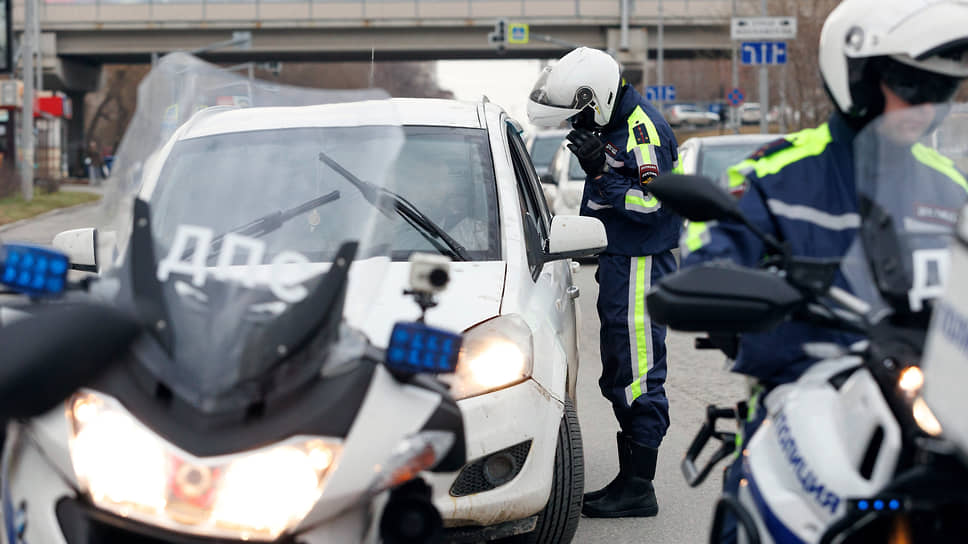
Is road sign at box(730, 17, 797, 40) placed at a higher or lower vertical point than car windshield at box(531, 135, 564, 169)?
higher

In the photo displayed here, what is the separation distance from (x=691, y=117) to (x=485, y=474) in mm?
69743

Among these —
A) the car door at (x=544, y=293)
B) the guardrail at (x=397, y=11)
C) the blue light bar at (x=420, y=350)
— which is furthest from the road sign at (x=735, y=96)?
the blue light bar at (x=420, y=350)

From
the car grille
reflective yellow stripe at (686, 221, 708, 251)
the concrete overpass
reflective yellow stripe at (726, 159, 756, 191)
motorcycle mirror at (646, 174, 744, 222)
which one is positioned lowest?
the car grille

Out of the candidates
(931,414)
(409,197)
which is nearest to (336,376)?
(931,414)

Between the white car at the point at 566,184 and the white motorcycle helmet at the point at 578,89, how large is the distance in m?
10.2

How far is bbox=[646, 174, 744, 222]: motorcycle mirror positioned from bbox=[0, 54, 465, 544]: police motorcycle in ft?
1.65

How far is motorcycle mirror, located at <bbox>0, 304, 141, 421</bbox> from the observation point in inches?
90.9

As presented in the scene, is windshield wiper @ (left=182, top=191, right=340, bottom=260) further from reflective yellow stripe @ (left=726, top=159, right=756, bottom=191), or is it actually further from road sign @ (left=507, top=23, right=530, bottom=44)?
road sign @ (left=507, top=23, right=530, bottom=44)

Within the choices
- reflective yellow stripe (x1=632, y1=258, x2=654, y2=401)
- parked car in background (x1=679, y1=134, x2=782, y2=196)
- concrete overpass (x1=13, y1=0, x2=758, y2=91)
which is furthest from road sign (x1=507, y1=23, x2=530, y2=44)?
reflective yellow stripe (x1=632, y1=258, x2=654, y2=401)

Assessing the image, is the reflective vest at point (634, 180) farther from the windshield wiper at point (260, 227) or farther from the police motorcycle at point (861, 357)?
the police motorcycle at point (861, 357)

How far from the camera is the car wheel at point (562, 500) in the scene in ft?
15.1

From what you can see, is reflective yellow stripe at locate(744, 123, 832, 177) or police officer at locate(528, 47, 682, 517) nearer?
reflective yellow stripe at locate(744, 123, 832, 177)

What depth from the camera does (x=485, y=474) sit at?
4.09 metres

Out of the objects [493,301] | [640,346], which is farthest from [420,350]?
[640,346]
